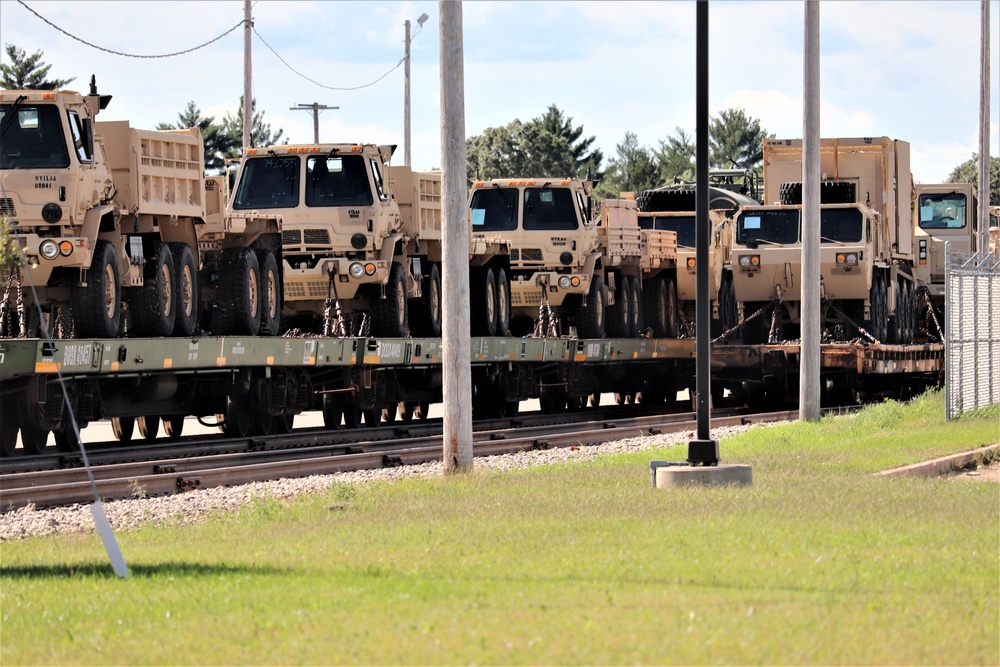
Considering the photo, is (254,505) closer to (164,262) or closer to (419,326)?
(164,262)

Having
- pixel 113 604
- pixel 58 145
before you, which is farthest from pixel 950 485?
pixel 58 145

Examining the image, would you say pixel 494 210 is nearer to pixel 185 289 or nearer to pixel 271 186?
pixel 271 186

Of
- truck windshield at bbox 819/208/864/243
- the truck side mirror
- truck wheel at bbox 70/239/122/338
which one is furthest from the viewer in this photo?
truck windshield at bbox 819/208/864/243

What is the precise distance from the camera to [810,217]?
23562mm

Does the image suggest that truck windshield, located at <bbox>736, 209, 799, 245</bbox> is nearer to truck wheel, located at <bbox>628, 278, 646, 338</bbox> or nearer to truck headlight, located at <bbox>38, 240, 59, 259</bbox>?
truck wheel, located at <bbox>628, 278, 646, 338</bbox>

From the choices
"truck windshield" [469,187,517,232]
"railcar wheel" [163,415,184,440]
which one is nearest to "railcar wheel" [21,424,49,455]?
"railcar wheel" [163,415,184,440]

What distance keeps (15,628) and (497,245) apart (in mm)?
20148

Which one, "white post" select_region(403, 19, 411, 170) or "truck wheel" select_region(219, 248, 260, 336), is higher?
"white post" select_region(403, 19, 411, 170)

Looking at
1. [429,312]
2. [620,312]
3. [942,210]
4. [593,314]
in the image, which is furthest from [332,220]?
[942,210]

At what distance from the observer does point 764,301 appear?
30641 millimetres

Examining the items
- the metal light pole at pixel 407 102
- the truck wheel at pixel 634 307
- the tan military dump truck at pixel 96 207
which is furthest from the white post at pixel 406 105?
the tan military dump truck at pixel 96 207

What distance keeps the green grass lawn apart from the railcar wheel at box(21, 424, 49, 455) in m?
5.17

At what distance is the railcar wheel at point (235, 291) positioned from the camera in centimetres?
2172

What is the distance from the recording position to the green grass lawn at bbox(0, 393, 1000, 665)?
7332mm
